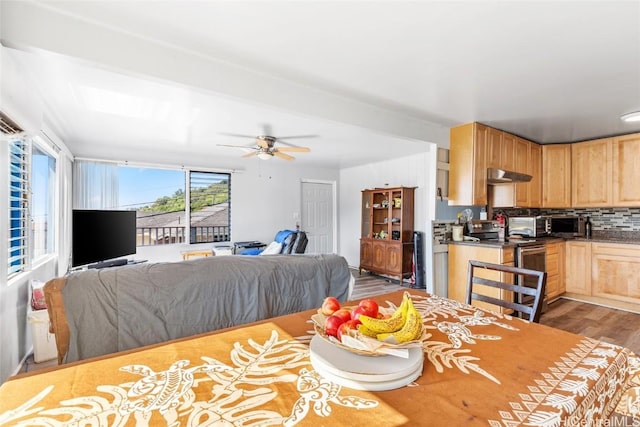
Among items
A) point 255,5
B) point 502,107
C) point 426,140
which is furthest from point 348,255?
point 255,5

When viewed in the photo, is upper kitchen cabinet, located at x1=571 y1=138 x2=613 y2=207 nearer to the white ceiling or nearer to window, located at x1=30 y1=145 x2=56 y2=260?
the white ceiling

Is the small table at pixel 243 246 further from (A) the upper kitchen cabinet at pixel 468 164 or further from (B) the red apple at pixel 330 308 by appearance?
(B) the red apple at pixel 330 308

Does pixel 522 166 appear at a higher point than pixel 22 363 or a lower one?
higher

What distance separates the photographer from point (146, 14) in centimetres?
158

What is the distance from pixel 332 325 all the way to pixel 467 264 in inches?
122

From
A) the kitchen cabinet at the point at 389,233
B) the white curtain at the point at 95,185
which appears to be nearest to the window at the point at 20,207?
the white curtain at the point at 95,185

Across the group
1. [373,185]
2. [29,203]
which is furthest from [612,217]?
[29,203]

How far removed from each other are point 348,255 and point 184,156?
3.94 metres

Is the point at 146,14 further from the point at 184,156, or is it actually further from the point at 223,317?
the point at 184,156

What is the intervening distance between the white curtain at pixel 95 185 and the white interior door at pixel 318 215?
11.3ft

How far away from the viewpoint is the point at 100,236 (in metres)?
2.98

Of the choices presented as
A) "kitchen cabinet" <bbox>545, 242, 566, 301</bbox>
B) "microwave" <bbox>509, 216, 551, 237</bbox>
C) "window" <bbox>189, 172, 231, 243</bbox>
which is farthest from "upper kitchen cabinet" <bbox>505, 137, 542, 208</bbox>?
"window" <bbox>189, 172, 231, 243</bbox>

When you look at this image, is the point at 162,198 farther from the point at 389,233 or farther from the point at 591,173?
the point at 591,173

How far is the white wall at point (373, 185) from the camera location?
528 centimetres
